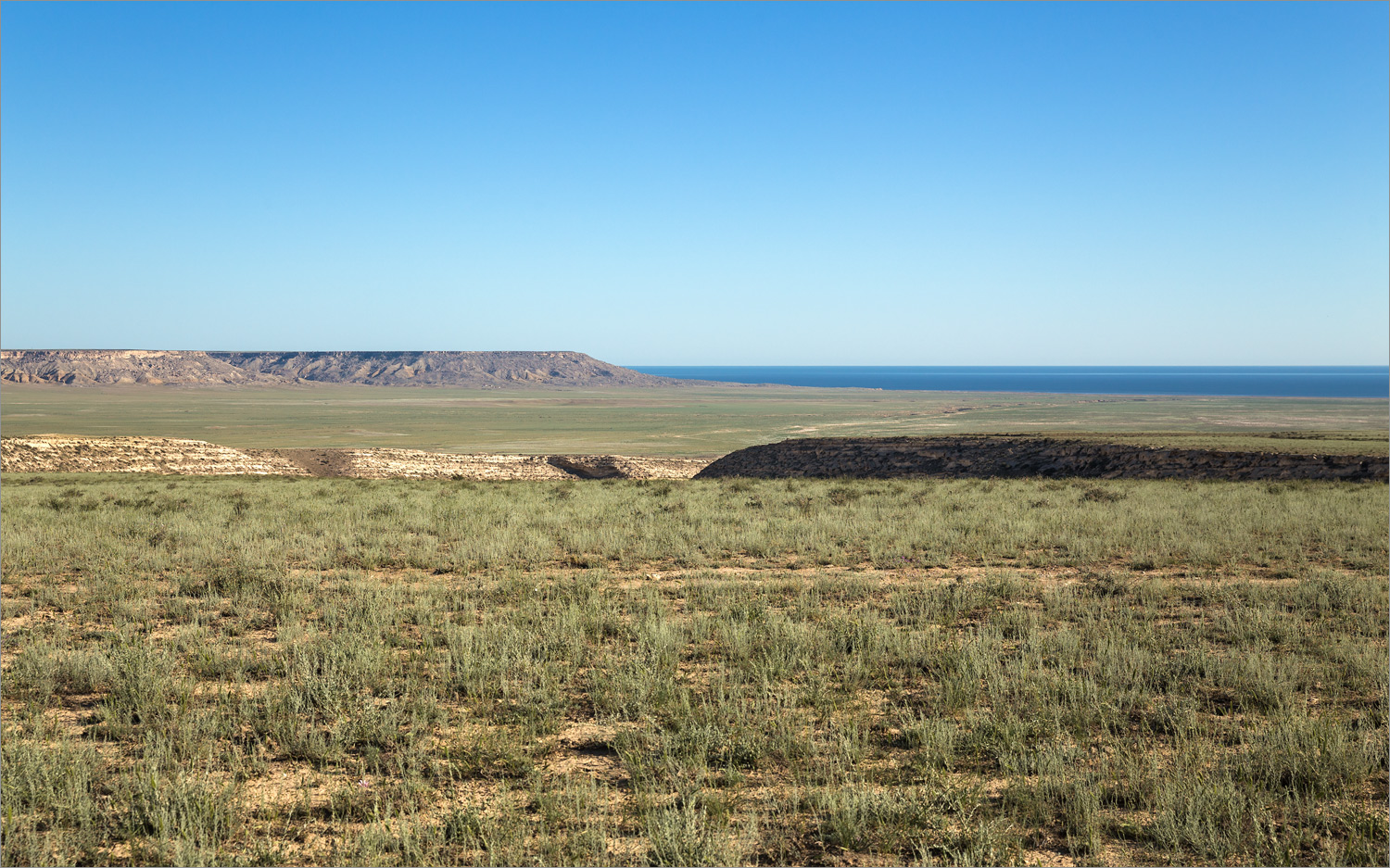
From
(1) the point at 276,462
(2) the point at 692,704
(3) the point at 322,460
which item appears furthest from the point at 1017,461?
(1) the point at 276,462

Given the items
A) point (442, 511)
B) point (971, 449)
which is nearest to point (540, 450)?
point (971, 449)

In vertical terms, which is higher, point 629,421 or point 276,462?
point 629,421

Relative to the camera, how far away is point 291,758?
591 cm

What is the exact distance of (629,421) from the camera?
99.7 m

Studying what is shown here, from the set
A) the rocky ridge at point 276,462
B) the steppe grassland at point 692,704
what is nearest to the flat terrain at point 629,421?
the rocky ridge at point 276,462

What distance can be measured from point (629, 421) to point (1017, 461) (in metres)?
70.3

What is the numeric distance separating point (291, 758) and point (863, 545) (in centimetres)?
1094

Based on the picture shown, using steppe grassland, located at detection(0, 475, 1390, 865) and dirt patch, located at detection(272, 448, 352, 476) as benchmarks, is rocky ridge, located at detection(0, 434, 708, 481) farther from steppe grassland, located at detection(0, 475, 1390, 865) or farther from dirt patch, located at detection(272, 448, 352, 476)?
steppe grassland, located at detection(0, 475, 1390, 865)

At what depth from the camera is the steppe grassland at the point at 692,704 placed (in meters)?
4.79

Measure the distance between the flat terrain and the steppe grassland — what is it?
25.6 metres

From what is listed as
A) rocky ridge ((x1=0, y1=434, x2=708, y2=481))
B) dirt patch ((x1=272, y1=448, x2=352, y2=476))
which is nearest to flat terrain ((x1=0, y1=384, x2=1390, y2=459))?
rocky ridge ((x1=0, y1=434, x2=708, y2=481))

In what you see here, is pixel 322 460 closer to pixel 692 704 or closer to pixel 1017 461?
pixel 1017 461

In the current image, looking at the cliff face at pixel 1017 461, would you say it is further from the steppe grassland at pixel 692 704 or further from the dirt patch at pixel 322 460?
the dirt patch at pixel 322 460

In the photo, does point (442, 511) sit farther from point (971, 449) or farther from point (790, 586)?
point (971, 449)
